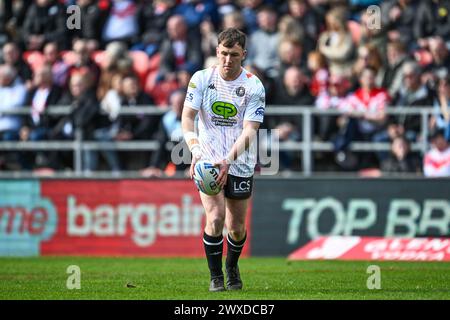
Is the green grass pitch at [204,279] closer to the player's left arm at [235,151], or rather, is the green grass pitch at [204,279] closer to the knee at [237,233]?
the knee at [237,233]

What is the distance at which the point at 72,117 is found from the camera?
1959cm

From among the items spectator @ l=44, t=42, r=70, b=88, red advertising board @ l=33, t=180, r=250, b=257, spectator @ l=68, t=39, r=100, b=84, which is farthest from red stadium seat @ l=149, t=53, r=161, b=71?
red advertising board @ l=33, t=180, r=250, b=257

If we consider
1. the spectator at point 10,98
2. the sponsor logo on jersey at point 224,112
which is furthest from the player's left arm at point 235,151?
the spectator at point 10,98

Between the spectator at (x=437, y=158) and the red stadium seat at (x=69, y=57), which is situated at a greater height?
the red stadium seat at (x=69, y=57)

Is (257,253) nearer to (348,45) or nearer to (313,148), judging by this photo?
(313,148)

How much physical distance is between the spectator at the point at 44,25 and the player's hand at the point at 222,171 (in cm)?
1098

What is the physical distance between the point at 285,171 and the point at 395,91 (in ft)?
8.25

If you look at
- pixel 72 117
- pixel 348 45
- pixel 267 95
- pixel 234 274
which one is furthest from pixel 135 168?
pixel 234 274

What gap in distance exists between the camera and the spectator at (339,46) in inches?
778

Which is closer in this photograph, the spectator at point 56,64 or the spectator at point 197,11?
the spectator at point 56,64

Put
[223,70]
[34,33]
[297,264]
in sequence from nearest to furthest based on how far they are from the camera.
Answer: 1. [223,70]
2. [297,264]
3. [34,33]

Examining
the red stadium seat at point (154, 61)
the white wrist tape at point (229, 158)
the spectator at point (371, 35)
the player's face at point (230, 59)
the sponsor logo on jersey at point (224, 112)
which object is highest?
the spectator at point (371, 35)

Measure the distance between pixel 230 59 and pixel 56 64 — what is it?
402 inches

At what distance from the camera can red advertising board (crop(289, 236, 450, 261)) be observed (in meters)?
17.2
